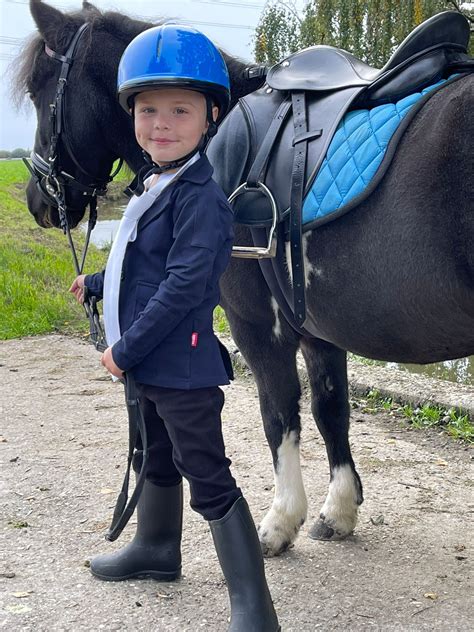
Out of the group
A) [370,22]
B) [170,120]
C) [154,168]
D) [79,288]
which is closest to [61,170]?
[79,288]

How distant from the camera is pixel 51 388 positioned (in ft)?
17.9

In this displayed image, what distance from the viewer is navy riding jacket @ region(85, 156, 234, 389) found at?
211cm

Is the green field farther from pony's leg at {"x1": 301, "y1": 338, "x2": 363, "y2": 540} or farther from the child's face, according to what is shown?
the child's face

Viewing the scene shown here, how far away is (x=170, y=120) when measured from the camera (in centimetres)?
221

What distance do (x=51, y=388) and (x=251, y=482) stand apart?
225 centimetres

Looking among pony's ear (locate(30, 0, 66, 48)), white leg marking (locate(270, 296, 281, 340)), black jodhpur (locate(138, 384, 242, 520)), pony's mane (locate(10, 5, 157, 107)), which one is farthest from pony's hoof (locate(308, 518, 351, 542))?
pony's ear (locate(30, 0, 66, 48))

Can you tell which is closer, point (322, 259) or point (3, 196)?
point (322, 259)

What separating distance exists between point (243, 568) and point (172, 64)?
147cm

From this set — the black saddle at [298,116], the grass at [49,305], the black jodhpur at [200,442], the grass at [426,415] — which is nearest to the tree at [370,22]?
the grass at [49,305]

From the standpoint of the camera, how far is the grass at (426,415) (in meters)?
4.20

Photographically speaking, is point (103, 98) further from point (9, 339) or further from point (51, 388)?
point (9, 339)

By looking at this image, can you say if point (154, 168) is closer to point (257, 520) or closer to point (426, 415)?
point (257, 520)

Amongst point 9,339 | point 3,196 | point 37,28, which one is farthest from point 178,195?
point 3,196

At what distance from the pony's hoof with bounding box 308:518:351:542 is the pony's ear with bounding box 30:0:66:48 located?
225cm
